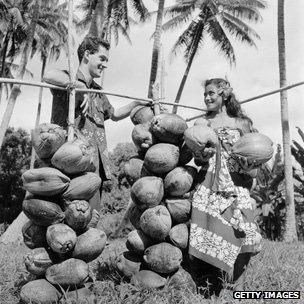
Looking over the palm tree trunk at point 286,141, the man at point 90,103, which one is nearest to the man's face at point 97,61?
the man at point 90,103

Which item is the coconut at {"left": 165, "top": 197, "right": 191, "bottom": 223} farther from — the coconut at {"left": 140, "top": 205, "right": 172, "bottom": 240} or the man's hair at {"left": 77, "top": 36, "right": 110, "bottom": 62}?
the man's hair at {"left": 77, "top": 36, "right": 110, "bottom": 62}

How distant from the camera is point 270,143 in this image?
130 inches

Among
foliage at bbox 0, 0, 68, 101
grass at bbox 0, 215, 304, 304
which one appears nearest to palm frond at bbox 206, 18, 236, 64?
foliage at bbox 0, 0, 68, 101

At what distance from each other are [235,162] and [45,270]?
1677mm

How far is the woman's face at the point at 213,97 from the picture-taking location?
3666 mm

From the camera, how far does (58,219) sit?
9.80 feet

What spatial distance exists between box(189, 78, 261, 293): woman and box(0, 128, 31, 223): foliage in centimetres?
1932

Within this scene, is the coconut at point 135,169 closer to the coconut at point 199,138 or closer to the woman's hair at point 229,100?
the coconut at point 199,138

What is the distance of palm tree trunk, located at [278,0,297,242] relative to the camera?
10898 mm

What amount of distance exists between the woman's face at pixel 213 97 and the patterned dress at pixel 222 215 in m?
0.39

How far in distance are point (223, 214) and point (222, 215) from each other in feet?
0.04

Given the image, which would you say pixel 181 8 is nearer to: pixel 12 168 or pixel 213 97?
pixel 12 168

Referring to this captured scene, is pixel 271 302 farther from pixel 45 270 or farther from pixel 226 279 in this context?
pixel 45 270

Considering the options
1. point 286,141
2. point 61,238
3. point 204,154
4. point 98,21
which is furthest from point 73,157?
point 286,141
